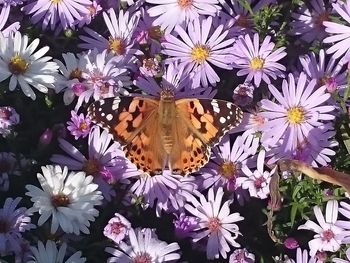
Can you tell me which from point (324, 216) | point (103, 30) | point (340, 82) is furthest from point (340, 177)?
point (103, 30)

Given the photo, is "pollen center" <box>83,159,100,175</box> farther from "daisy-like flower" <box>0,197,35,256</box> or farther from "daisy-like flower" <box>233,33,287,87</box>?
"daisy-like flower" <box>233,33,287,87</box>

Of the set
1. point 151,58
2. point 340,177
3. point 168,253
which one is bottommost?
point 168,253

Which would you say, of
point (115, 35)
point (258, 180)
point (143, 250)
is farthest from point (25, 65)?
point (258, 180)

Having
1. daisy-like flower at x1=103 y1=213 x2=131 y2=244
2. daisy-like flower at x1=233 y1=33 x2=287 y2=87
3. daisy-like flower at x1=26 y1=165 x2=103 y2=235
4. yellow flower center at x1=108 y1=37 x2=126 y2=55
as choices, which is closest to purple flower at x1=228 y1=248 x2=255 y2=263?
daisy-like flower at x1=103 y1=213 x2=131 y2=244

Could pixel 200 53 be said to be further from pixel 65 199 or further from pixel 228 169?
pixel 65 199

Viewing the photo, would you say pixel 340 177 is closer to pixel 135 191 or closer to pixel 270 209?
pixel 270 209

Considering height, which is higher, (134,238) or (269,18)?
(269,18)
